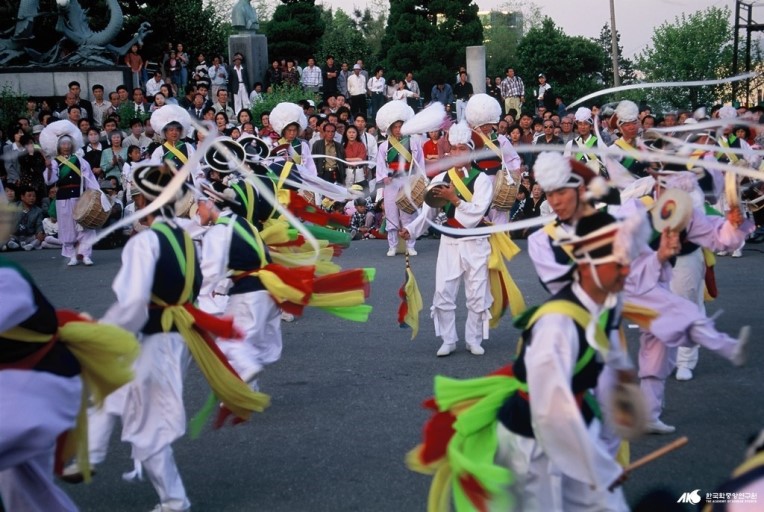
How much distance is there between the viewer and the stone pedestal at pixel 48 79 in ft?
72.1

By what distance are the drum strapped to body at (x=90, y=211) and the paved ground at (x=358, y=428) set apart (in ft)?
13.0

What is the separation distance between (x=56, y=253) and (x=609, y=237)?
515 inches

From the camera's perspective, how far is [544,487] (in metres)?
3.92

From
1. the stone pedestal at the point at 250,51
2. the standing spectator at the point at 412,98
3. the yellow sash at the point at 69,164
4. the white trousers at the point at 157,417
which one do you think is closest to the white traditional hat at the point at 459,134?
the white trousers at the point at 157,417

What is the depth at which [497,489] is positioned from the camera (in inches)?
149

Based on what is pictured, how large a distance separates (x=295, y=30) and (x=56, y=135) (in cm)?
1764

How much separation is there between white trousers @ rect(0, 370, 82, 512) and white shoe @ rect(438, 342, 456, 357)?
4423 millimetres

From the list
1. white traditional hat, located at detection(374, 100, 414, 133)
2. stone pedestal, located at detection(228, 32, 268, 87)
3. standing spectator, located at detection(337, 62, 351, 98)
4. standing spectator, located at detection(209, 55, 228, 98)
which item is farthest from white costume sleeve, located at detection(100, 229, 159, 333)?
stone pedestal, located at detection(228, 32, 268, 87)

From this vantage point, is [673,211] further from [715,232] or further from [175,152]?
[175,152]

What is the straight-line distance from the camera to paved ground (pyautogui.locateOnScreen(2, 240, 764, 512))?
5.50 m

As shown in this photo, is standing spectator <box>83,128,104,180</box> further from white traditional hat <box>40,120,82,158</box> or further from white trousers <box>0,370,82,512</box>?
white trousers <box>0,370,82,512</box>

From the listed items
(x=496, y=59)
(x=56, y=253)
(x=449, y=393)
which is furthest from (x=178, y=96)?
(x=496, y=59)

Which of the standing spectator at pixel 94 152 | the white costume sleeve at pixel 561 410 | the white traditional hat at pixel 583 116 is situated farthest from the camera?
the standing spectator at pixel 94 152

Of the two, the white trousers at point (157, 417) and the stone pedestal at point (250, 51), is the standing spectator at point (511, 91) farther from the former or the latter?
the white trousers at point (157, 417)
